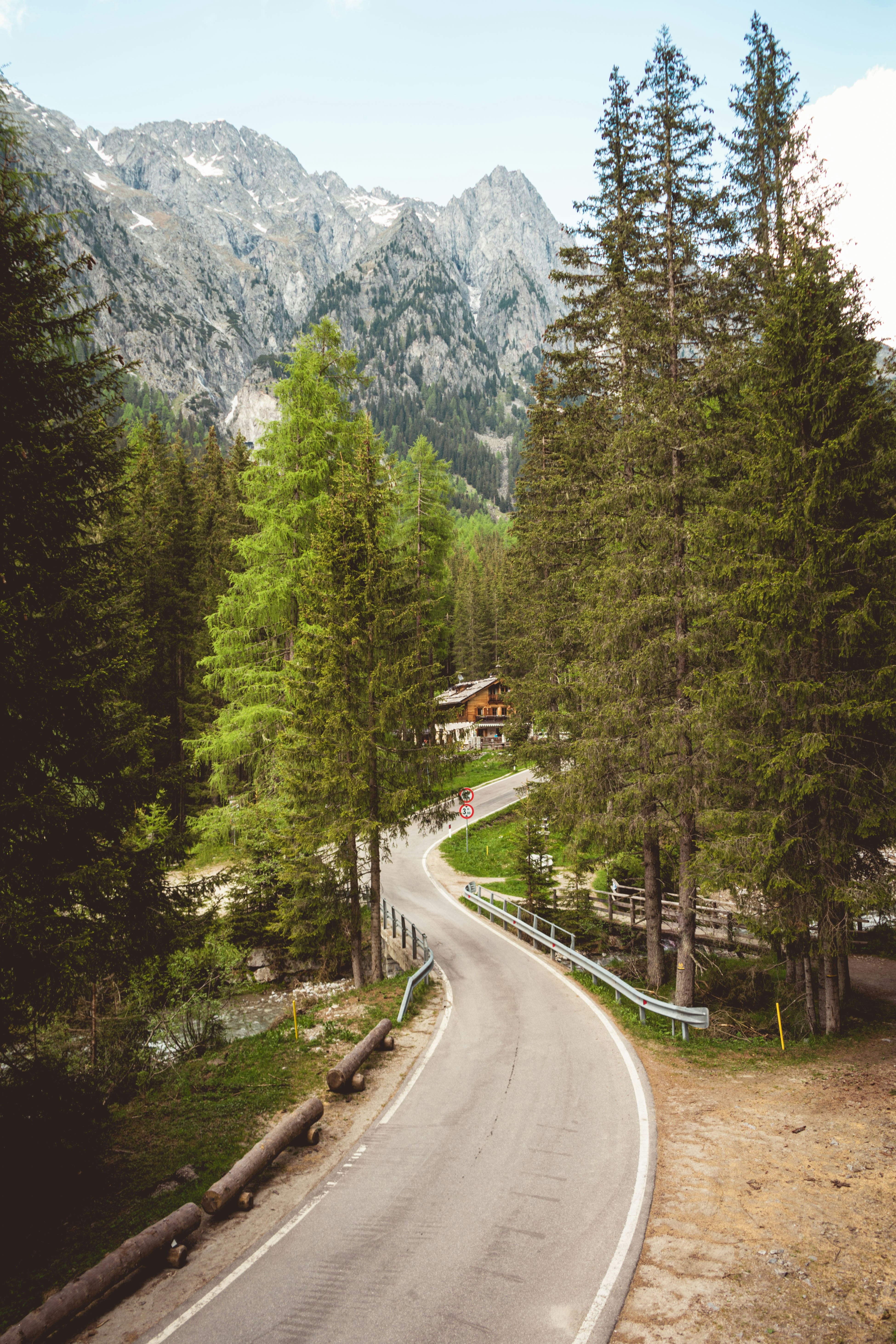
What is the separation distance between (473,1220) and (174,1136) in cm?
499

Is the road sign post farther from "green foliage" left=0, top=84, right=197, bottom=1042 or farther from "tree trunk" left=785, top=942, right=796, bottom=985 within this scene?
"green foliage" left=0, top=84, right=197, bottom=1042

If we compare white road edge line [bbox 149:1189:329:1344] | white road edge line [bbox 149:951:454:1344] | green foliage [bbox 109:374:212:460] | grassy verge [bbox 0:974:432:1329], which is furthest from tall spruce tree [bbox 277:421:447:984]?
green foliage [bbox 109:374:212:460]

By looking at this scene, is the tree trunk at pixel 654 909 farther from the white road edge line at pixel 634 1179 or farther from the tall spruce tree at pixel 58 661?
the tall spruce tree at pixel 58 661

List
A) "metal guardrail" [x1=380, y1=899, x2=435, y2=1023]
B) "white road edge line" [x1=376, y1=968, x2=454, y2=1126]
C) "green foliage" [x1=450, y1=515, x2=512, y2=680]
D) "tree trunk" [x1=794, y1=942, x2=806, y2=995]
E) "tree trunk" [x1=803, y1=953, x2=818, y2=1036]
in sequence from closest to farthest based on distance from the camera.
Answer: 1. "white road edge line" [x1=376, y1=968, x2=454, y2=1126]
2. "tree trunk" [x1=803, y1=953, x2=818, y2=1036]
3. "tree trunk" [x1=794, y1=942, x2=806, y2=995]
4. "metal guardrail" [x1=380, y1=899, x2=435, y2=1023]
5. "green foliage" [x1=450, y1=515, x2=512, y2=680]

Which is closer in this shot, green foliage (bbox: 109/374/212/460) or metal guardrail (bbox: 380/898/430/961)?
metal guardrail (bbox: 380/898/430/961)

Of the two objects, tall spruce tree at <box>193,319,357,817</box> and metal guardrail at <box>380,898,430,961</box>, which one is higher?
tall spruce tree at <box>193,319,357,817</box>

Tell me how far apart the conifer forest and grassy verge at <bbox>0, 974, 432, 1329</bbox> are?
233 millimetres

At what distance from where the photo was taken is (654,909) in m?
17.7

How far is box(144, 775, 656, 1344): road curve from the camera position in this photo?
6.22m

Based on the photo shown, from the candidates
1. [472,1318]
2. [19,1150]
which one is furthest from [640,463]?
[19,1150]

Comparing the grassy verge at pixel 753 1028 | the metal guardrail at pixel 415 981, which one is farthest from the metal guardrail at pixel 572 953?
the metal guardrail at pixel 415 981

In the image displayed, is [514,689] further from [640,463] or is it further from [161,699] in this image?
[161,699]

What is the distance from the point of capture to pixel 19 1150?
7.57 m

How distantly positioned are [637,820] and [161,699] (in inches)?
1054
